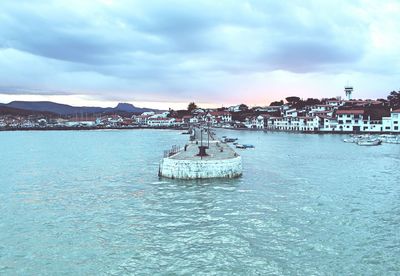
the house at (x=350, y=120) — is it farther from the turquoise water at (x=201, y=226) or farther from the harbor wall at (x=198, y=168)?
the harbor wall at (x=198, y=168)

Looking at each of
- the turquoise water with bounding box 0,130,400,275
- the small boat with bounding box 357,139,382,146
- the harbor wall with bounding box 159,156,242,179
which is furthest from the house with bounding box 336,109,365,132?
the harbor wall with bounding box 159,156,242,179

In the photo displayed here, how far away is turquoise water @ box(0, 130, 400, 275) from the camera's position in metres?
14.0

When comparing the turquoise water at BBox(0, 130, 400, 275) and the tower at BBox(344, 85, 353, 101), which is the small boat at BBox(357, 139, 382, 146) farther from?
the tower at BBox(344, 85, 353, 101)

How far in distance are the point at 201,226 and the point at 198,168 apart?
1087cm

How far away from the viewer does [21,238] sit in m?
17.0

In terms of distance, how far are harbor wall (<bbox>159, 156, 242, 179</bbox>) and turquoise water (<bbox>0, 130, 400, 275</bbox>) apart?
2.75 feet

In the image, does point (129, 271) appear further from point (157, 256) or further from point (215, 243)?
point (215, 243)

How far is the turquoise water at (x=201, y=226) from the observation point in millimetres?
13961

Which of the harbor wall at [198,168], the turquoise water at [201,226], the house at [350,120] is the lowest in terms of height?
the turquoise water at [201,226]

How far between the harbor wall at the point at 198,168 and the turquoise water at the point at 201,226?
84cm

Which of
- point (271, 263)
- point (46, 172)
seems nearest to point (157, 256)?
point (271, 263)

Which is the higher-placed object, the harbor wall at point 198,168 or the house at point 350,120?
the house at point 350,120

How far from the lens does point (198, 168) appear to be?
28.8 meters

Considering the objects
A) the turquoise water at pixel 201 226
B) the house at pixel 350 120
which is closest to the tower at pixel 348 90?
the house at pixel 350 120
